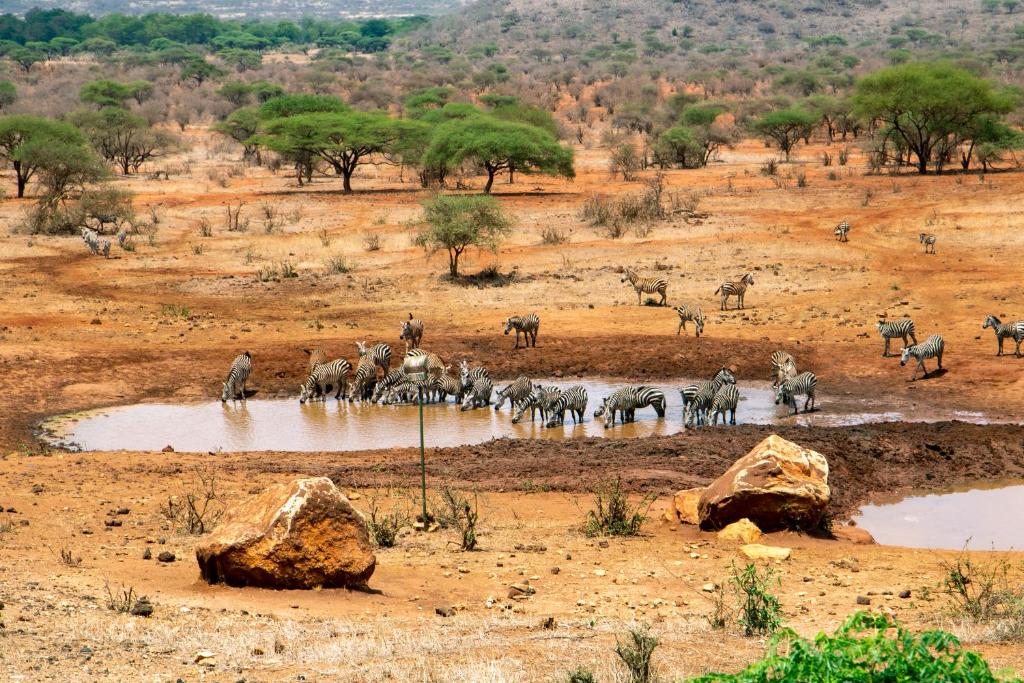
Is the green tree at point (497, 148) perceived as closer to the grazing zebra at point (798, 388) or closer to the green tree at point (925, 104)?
the green tree at point (925, 104)

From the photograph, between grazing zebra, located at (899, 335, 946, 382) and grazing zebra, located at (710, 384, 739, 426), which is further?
grazing zebra, located at (899, 335, 946, 382)

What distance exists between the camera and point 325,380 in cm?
1959

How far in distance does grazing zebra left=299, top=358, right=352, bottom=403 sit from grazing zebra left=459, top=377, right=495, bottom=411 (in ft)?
6.83

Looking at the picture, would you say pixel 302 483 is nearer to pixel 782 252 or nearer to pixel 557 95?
pixel 782 252

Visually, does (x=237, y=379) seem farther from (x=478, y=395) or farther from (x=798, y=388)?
(x=798, y=388)

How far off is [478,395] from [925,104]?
29362mm

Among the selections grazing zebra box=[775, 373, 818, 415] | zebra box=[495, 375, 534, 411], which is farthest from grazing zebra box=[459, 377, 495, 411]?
grazing zebra box=[775, 373, 818, 415]

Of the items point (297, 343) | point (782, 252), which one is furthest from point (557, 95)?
point (297, 343)

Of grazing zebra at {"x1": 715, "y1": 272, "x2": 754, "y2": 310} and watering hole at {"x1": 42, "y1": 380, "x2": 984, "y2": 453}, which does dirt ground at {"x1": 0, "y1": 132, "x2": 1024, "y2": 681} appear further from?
watering hole at {"x1": 42, "y1": 380, "x2": 984, "y2": 453}

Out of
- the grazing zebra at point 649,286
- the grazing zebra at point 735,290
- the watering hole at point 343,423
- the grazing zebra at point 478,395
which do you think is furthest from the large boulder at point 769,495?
the grazing zebra at point 649,286

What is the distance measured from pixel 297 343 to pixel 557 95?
5674 centimetres

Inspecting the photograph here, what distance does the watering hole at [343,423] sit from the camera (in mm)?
17234

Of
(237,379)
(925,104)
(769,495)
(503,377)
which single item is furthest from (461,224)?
(925,104)

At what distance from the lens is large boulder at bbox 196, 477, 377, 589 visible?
9602 mm
